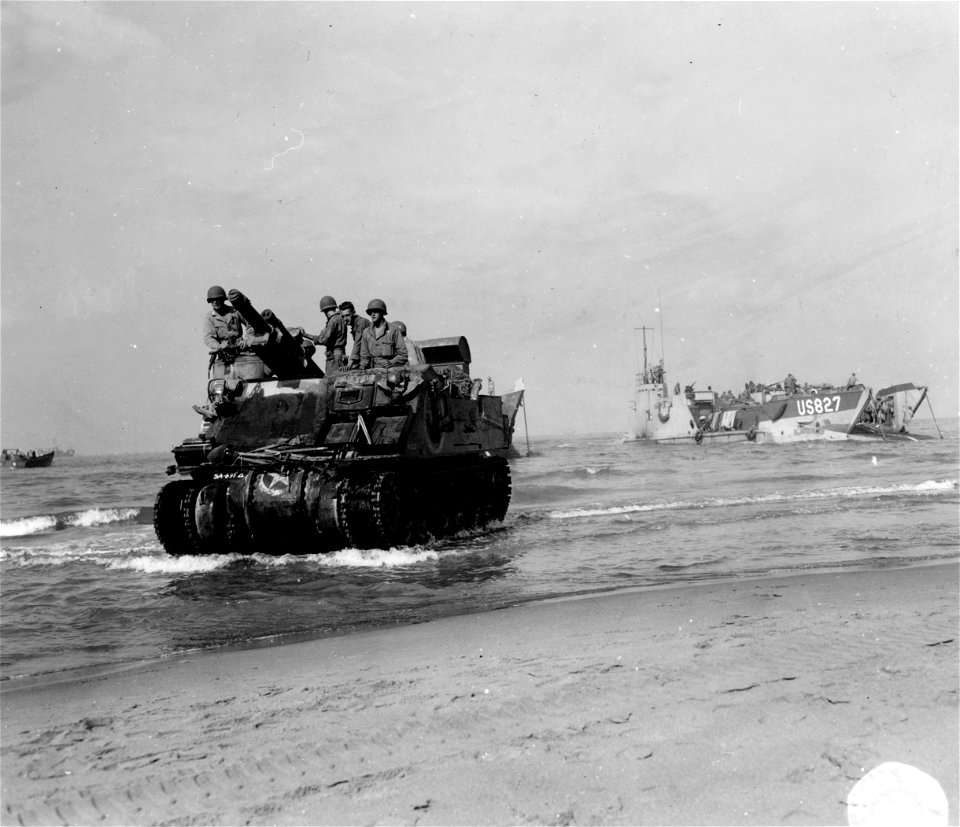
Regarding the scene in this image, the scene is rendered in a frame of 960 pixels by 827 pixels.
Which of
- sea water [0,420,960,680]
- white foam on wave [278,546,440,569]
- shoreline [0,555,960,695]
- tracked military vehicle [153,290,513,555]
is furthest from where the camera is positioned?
tracked military vehicle [153,290,513,555]

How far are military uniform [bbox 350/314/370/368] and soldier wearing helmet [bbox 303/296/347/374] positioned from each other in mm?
171

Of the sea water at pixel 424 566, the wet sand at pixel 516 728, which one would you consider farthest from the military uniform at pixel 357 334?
the wet sand at pixel 516 728

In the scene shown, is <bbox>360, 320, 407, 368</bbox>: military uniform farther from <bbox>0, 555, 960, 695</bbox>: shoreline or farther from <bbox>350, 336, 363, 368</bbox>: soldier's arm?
<bbox>0, 555, 960, 695</bbox>: shoreline

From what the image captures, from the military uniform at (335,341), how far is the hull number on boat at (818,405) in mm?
34447

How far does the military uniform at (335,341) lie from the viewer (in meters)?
12.4

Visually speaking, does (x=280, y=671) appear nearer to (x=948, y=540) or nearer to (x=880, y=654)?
(x=880, y=654)

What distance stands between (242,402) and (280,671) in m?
7.15

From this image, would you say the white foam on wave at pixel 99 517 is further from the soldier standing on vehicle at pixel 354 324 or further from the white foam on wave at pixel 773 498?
the white foam on wave at pixel 773 498

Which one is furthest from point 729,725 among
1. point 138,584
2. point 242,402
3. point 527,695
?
point 242,402

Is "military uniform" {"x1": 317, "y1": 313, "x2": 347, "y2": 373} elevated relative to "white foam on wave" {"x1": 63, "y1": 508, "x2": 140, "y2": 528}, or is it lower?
elevated

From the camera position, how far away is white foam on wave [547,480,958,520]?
48.5 ft

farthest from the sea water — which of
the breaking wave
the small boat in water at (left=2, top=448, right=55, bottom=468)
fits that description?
the small boat in water at (left=2, top=448, right=55, bottom=468)

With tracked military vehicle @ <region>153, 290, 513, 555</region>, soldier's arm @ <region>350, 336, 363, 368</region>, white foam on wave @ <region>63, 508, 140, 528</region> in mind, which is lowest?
white foam on wave @ <region>63, 508, 140, 528</region>

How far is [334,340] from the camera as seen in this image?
1252cm
